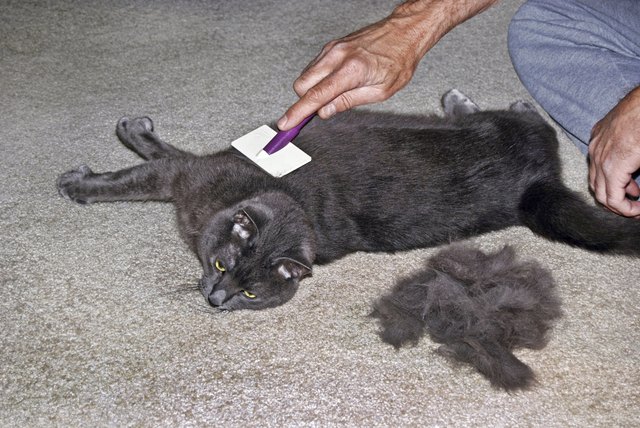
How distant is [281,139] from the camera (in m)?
1.53

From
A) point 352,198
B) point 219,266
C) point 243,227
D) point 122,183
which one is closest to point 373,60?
point 352,198

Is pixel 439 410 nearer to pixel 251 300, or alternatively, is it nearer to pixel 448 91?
pixel 251 300

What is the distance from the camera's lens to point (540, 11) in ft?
6.09

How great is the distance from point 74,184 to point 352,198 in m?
0.67

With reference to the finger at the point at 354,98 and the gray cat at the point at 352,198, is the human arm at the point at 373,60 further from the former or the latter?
the gray cat at the point at 352,198

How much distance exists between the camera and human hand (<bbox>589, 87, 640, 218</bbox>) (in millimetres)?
1328

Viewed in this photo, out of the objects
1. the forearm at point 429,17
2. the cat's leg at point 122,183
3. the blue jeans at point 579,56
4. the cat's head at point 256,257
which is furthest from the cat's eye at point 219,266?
the blue jeans at point 579,56

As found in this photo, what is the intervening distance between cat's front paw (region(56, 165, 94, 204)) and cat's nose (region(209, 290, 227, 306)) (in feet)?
1.46

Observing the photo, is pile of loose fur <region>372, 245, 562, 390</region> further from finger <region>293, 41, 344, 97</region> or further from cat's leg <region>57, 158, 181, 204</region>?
cat's leg <region>57, 158, 181, 204</region>

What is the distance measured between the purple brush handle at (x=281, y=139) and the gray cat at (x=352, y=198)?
8 cm

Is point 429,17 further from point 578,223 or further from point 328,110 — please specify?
point 578,223

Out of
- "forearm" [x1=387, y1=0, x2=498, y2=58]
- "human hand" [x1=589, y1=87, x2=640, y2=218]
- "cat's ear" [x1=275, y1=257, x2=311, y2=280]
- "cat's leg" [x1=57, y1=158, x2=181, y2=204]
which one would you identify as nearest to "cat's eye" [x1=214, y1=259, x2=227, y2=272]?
"cat's ear" [x1=275, y1=257, x2=311, y2=280]

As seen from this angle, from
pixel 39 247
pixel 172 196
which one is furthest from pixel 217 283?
pixel 39 247

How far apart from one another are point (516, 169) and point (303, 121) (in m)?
0.56
